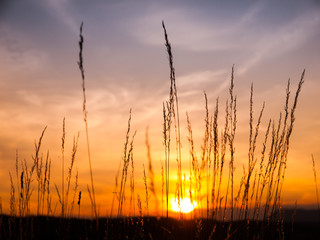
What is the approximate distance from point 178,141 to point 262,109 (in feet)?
2.98

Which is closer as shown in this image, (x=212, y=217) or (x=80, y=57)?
(x=80, y=57)

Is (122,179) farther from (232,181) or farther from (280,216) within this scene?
(280,216)

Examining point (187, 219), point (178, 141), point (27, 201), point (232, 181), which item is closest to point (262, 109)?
point (232, 181)

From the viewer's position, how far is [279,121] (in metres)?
3.17

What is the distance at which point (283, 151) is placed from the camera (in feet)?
10.2

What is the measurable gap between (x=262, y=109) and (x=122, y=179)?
54.7 inches

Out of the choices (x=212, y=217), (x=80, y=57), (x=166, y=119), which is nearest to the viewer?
(x=80, y=57)

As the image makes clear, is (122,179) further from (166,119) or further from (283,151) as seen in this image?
(283,151)

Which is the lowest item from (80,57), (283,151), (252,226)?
(252,226)

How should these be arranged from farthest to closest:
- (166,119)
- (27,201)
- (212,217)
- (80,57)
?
(27,201) < (212,217) < (166,119) < (80,57)

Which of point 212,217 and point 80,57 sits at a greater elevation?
point 80,57

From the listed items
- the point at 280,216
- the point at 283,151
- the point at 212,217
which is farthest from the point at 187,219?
the point at 283,151

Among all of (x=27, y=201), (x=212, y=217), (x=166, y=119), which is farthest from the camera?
(x=27, y=201)

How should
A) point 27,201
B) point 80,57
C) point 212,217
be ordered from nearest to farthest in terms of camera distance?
point 80,57
point 212,217
point 27,201
